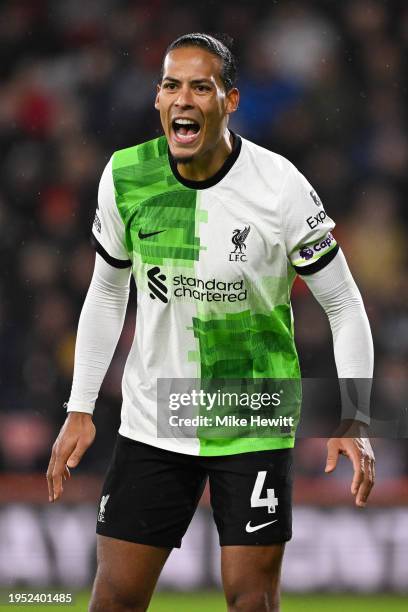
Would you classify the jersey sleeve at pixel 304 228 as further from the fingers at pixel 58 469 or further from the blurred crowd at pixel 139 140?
the blurred crowd at pixel 139 140

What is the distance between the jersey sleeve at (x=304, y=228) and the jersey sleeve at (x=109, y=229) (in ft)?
1.76

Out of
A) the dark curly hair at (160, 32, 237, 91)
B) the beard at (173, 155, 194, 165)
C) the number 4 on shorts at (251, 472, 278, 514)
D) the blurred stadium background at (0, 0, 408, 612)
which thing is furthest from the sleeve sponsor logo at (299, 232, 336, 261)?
the blurred stadium background at (0, 0, 408, 612)

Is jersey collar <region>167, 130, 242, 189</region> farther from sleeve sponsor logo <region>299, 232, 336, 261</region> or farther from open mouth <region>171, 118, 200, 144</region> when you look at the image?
sleeve sponsor logo <region>299, 232, 336, 261</region>

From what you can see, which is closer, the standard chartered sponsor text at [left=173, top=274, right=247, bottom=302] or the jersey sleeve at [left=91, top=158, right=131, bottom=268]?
the standard chartered sponsor text at [left=173, top=274, right=247, bottom=302]

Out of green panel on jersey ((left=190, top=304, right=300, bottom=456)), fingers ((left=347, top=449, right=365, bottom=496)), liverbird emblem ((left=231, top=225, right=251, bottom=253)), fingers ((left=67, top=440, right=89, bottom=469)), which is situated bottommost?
fingers ((left=347, top=449, right=365, bottom=496))

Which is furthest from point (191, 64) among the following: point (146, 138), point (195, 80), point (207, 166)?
point (146, 138)

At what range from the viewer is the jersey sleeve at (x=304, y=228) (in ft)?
12.6

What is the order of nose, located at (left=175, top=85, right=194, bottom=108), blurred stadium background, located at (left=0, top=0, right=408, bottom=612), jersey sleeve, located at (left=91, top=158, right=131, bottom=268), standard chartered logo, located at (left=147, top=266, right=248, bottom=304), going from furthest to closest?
blurred stadium background, located at (left=0, top=0, right=408, bottom=612)
jersey sleeve, located at (left=91, top=158, right=131, bottom=268)
standard chartered logo, located at (left=147, top=266, right=248, bottom=304)
nose, located at (left=175, top=85, right=194, bottom=108)

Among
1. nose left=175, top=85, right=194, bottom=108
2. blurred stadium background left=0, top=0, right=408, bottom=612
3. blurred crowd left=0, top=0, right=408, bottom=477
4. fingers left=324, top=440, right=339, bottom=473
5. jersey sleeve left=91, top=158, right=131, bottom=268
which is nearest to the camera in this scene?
fingers left=324, top=440, right=339, bottom=473

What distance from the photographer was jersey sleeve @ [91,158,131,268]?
3.99 meters

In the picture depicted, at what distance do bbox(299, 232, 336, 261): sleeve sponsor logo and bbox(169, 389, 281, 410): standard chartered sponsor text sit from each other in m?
0.44

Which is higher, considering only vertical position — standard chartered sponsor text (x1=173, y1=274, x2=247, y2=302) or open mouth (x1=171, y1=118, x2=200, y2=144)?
open mouth (x1=171, y1=118, x2=200, y2=144)

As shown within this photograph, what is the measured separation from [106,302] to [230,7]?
5816mm

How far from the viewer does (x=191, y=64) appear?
3.79 m
